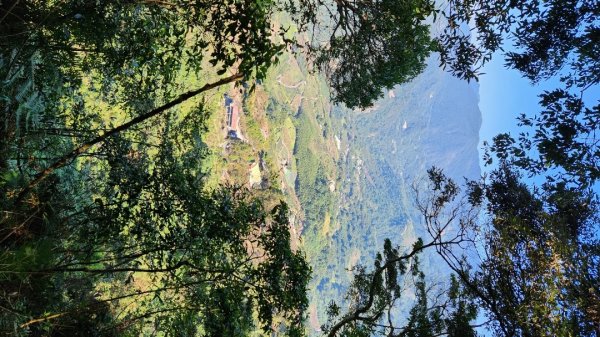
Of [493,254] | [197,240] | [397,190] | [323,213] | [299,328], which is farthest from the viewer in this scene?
[397,190]

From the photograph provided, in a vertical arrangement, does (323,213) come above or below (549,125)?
above

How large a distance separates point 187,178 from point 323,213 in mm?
93065

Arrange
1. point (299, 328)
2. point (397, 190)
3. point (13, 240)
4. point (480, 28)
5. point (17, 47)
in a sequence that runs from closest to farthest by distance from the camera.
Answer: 1. point (17, 47)
2. point (13, 240)
3. point (299, 328)
4. point (480, 28)
5. point (397, 190)

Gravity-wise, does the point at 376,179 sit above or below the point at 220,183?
above

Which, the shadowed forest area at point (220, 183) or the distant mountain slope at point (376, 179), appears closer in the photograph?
the shadowed forest area at point (220, 183)

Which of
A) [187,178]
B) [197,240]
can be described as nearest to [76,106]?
[187,178]

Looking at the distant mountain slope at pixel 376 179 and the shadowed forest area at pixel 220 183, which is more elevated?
the distant mountain slope at pixel 376 179

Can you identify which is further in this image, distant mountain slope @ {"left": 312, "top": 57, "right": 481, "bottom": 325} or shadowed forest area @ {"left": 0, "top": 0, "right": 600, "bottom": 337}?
distant mountain slope @ {"left": 312, "top": 57, "right": 481, "bottom": 325}

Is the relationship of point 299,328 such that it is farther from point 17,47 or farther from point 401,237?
point 401,237

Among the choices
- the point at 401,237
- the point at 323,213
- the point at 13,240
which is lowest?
the point at 13,240

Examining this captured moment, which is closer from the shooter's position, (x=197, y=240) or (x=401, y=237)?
(x=197, y=240)

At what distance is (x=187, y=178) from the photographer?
596cm

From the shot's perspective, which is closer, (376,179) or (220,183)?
(220,183)

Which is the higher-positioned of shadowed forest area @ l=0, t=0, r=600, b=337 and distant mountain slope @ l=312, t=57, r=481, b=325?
distant mountain slope @ l=312, t=57, r=481, b=325
